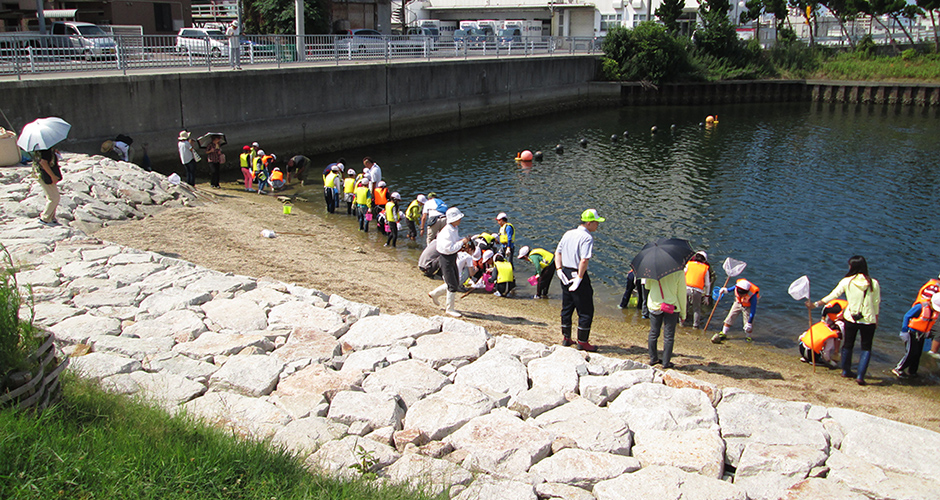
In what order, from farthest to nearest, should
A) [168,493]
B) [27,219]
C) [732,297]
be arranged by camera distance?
[732,297]
[27,219]
[168,493]

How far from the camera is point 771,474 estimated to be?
19.6ft

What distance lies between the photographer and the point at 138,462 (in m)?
4.52

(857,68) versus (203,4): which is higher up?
(203,4)

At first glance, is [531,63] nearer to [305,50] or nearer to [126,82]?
[305,50]

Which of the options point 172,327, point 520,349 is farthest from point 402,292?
point 172,327

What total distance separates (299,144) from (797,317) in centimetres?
2140

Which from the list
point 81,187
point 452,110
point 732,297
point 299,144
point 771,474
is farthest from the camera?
point 452,110

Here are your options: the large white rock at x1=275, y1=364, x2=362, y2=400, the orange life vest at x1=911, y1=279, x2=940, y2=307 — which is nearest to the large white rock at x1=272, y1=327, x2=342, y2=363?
the large white rock at x1=275, y1=364, x2=362, y2=400

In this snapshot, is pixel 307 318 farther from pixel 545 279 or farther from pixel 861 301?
pixel 861 301

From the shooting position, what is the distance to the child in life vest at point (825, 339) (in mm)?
10555

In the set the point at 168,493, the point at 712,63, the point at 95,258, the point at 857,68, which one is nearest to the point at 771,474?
the point at 168,493

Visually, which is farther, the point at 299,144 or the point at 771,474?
the point at 299,144

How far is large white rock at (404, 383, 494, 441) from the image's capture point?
21.1 feet

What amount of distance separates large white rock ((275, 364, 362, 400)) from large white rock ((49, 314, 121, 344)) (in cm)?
253
